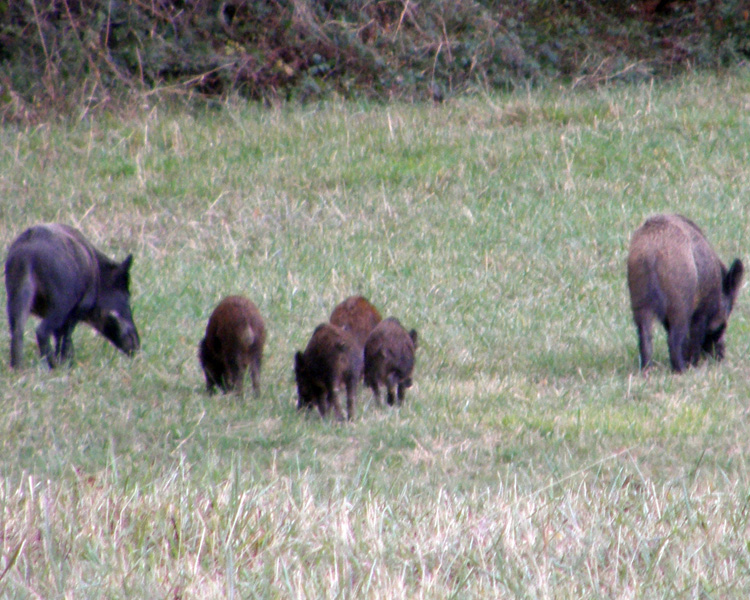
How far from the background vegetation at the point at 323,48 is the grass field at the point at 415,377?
1098 millimetres

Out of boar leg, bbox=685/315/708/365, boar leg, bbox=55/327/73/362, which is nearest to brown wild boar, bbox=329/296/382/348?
boar leg, bbox=55/327/73/362

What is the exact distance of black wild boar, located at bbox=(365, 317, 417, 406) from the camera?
6414 mm

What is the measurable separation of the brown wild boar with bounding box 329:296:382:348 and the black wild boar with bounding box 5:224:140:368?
62.9 inches

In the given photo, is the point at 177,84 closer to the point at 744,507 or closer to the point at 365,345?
the point at 365,345

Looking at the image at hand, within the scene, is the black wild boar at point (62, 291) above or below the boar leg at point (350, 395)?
above

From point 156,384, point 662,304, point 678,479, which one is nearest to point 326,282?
point 156,384

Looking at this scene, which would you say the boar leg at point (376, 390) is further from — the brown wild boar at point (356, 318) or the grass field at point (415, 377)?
the brown wild boar at point (356, 318)

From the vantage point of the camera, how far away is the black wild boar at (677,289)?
6988 mm

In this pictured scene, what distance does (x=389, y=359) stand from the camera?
6.39m

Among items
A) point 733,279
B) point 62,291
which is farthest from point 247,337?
point 733,279

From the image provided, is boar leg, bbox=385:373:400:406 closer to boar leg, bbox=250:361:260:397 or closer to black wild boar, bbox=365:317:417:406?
black wild boar, bbox=365:317:417:406

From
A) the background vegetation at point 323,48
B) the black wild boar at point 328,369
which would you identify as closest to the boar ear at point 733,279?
the black wild boar at point 328,369

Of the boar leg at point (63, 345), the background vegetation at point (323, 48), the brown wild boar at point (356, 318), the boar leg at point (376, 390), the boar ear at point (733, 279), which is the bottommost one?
the boar leg at point (376, 390)

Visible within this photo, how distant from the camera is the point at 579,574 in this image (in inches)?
138
